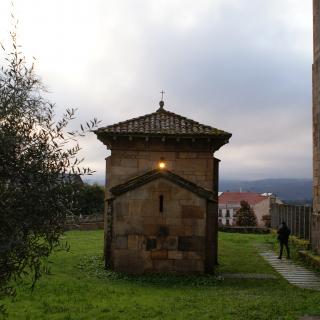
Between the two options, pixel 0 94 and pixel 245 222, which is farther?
pixel 245 222

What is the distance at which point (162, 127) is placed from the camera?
61.3 ft

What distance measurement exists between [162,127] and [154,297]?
25.7 ft

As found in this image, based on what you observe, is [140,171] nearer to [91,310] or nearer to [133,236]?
[133,236]

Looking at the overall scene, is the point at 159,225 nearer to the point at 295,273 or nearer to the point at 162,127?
the point at 162,127

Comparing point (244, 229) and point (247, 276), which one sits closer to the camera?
point (247, 276)

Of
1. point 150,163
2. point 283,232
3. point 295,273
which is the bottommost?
point 295,273

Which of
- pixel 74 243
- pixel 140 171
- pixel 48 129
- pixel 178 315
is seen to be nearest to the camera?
pixel 48 129

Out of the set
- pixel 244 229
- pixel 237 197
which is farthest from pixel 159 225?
pixel 237 197

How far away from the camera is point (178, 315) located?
1039cm

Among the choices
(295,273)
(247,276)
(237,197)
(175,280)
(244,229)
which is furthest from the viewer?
(237,197)

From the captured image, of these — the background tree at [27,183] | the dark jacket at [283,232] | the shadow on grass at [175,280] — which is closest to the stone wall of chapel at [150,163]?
the shadow on grass at [175,280]

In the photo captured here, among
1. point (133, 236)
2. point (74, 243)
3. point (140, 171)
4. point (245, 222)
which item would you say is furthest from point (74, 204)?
point (245, 222)

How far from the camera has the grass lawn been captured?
10438mm

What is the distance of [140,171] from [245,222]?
2761cm
